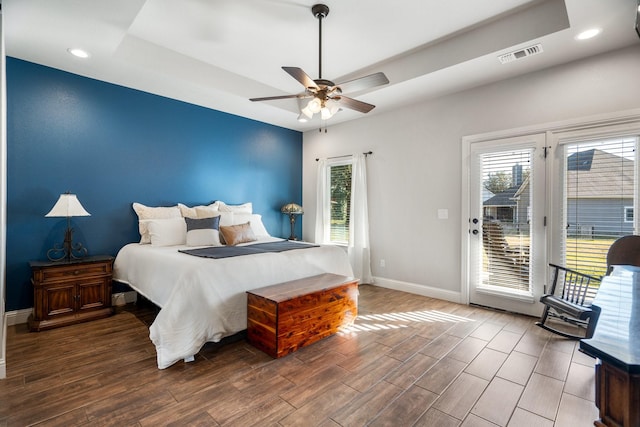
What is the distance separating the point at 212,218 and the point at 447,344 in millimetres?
2957

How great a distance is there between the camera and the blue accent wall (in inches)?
125

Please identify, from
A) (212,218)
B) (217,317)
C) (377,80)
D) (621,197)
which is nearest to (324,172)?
(212,218)

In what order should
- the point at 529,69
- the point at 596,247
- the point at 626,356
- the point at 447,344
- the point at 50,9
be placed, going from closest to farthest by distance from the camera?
1. the point at 626,356
2. the point at 50,9
3. the point at 447,344
4. the point at 596,247
5. the point at 529,69

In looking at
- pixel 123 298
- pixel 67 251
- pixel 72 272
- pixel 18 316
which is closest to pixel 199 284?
pixel 72 272

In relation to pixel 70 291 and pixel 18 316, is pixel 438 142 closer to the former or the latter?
pixel 70 291

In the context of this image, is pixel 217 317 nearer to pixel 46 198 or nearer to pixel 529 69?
pixel 46 198

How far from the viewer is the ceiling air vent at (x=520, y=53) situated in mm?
2826

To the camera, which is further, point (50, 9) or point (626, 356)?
point (50, 9)

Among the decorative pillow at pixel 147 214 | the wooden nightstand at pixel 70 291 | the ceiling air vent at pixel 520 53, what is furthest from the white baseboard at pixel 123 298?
the ceiling air vent at pixel 520 53

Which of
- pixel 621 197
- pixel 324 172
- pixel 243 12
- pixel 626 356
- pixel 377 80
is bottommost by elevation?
pixel 626 356

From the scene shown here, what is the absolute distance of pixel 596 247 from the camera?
117 inches

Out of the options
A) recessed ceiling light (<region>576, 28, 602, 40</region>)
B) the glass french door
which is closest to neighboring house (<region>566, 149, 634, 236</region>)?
the glass french door

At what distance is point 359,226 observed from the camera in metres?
4.93

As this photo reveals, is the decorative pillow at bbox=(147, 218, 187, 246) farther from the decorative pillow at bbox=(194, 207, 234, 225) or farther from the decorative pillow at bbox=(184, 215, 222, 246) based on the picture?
the decorative pillow at bbox=(194, 207, 234, 225)
